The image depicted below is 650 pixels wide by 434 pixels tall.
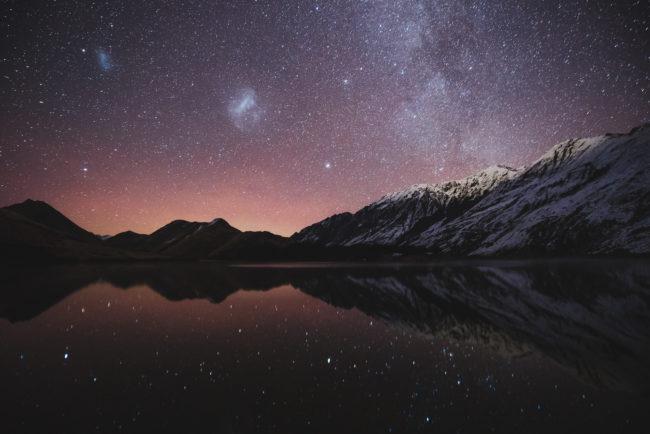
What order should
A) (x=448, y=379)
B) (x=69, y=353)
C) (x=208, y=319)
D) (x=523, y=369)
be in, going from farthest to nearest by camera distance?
1. (x=208, y=319)
2. (x=69, y=353)
3. (x=523, y=369)
4. (x=448, y=379)

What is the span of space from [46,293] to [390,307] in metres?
32.5

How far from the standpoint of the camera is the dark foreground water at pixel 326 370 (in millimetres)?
7059

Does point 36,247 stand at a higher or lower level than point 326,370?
higher

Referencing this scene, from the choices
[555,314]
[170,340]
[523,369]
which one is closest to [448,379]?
[523,369]

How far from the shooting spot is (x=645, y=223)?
170875 millimetres

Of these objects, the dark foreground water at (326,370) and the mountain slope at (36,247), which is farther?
the mountain slope at (36,247)

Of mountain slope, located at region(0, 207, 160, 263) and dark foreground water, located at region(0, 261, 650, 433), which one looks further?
mountain slope, located at region(0, 207, 160, 263)

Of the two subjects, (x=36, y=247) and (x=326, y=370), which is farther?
(x=36, y=247)

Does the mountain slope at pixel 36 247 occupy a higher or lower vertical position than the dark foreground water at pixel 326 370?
higher

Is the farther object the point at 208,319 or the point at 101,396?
the point at 208,319

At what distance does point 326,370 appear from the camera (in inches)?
407

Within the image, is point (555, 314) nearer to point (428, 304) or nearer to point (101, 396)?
point (428, 304)

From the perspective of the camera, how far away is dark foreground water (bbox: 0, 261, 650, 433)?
706 cm

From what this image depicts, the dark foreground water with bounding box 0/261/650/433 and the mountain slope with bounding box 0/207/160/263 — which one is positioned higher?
the mountain slope with bounding box 0/207/160/263
